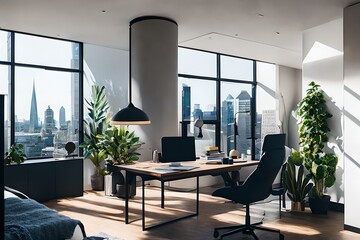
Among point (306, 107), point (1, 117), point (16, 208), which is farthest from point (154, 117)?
point (1, 117)

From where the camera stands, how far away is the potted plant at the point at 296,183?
199 inches

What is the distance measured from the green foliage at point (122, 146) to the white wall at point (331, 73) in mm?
2893

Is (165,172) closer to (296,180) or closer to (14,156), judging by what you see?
(296,180)

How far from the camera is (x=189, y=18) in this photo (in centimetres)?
540

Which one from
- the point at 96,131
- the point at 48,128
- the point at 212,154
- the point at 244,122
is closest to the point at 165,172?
the point at 212,154

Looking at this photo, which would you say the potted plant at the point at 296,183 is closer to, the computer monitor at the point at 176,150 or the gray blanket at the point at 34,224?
the computer monitor at the point at 176,150

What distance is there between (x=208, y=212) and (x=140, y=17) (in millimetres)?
3128

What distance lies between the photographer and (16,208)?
2.71m

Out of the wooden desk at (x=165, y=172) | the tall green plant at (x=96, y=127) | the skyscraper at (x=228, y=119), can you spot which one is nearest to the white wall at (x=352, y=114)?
the wooden desk at (x=165, y=172)

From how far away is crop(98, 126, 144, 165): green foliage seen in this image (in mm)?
5801

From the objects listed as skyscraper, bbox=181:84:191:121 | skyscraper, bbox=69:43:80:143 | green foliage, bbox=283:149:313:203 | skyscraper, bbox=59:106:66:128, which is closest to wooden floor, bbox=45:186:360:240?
green foliage, bbox=283:149:313:203

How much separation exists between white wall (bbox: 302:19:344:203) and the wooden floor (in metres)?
0.86

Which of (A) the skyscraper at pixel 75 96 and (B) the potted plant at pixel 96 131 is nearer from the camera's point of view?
(B) the potted plant at pixel 96 131

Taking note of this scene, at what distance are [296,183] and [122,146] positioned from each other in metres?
2.78
